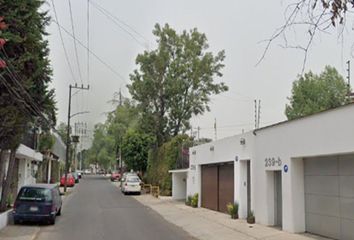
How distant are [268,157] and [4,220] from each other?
1038 centimetres

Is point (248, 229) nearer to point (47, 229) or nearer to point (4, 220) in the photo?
point (47, 229)

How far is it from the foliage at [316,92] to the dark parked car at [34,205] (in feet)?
98.1

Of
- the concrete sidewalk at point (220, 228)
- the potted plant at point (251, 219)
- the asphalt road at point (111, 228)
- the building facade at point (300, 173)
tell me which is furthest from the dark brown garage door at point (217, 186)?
the potted plant at point (251, 219)

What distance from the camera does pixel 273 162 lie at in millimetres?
18188

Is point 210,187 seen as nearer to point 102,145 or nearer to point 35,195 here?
point 35,195

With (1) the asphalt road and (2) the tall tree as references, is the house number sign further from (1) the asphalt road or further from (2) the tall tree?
(2) the tall tree

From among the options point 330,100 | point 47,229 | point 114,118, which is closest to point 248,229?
point 47,229

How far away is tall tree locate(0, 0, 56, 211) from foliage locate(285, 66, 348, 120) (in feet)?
98.3

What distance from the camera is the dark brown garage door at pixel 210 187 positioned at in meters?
26.5

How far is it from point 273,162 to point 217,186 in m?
8.33

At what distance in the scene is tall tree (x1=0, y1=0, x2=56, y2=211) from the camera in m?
16.6

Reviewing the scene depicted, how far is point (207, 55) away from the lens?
1965 inches

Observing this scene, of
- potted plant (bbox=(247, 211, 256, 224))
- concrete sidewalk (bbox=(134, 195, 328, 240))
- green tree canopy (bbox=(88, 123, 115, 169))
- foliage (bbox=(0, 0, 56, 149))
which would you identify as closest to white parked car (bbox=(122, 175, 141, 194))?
concrete sidewalk (bbox=(134, 195, 328, 240))

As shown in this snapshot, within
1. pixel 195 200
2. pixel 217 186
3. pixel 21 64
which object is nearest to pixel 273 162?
pixel 217 186
